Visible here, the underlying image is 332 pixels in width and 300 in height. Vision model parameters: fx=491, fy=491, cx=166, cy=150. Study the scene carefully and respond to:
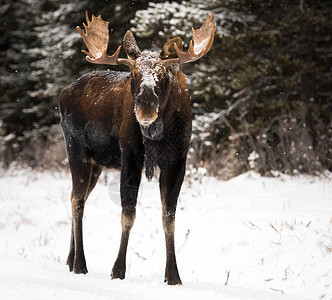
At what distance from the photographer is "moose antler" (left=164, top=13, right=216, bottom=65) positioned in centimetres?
434

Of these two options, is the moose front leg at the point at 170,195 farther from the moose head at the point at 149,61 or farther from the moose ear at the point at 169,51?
the moose ear at the point at 169,51

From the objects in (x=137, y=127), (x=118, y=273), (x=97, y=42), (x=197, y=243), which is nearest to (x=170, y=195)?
(x=137, y=127)

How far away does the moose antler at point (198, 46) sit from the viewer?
4336 mm

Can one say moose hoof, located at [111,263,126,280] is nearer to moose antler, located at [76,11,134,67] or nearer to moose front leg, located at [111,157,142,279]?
moose front leg, located at [111,157,142,279]

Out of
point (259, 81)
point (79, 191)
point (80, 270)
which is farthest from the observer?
point (259, 81)

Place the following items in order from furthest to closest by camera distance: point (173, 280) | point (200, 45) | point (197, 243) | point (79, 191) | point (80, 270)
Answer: point (197, 243), point (79, 191), point (80, 270), point (200, 45), point (173, 280)

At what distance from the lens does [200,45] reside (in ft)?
15.4

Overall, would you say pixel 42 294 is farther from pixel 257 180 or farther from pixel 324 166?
pixel 324 166

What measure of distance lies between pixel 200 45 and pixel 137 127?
1023 millimetres

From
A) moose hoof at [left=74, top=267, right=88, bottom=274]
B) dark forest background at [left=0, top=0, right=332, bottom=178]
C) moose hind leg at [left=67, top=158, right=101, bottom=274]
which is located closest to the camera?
moose hoof at [left=74, top=267, right=88, bottom=274]

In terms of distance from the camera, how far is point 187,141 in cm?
459

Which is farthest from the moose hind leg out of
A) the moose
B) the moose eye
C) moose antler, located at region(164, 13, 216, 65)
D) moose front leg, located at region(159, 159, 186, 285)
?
moose antler, located at region(164, 13, 216, 65)

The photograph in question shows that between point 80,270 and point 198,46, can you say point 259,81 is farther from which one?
point 80,270

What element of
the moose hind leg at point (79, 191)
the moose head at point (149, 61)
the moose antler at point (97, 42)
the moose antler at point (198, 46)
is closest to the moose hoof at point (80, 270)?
the moose hind leg at point (79, 191)
